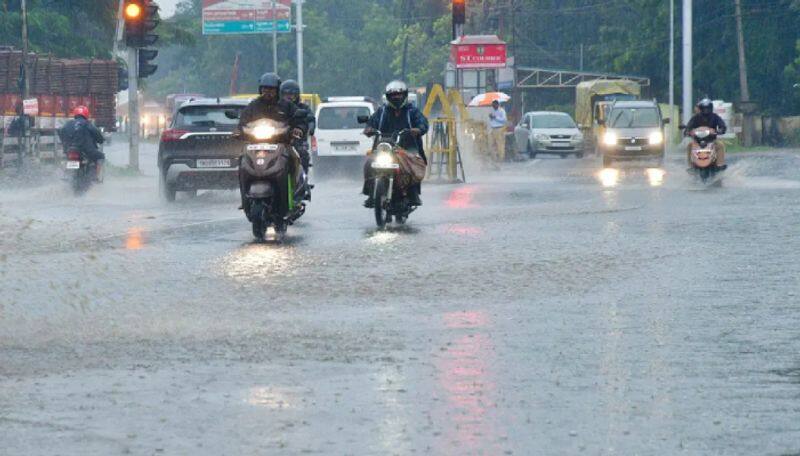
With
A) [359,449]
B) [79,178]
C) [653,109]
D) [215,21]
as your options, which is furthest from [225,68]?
[359,449]

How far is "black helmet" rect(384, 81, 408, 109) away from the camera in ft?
70.8

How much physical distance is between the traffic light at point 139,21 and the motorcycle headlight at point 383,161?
Answer: 53.2ft

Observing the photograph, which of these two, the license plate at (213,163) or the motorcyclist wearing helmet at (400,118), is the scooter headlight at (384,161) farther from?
the license plate at (213,163)

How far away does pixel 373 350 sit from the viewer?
984 centimetres

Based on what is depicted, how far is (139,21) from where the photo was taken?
119 feet

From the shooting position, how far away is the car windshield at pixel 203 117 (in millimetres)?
26703

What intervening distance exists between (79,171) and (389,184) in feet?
34.6

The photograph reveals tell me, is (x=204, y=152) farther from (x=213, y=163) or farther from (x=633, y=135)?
(x=633, y=135)

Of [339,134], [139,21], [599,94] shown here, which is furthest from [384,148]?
[599,94]

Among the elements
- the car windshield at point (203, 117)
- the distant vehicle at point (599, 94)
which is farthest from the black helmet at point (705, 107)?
the distant vehicle at point (599, 94)

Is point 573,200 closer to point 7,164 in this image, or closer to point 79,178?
point 79,178

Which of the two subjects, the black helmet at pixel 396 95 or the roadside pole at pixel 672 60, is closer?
the black helmet at pixel 396 95

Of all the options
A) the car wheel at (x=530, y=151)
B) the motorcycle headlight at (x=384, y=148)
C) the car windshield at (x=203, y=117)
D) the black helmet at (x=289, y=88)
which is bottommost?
the car wheel at (x=530, y=151)

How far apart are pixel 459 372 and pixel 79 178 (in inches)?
849
